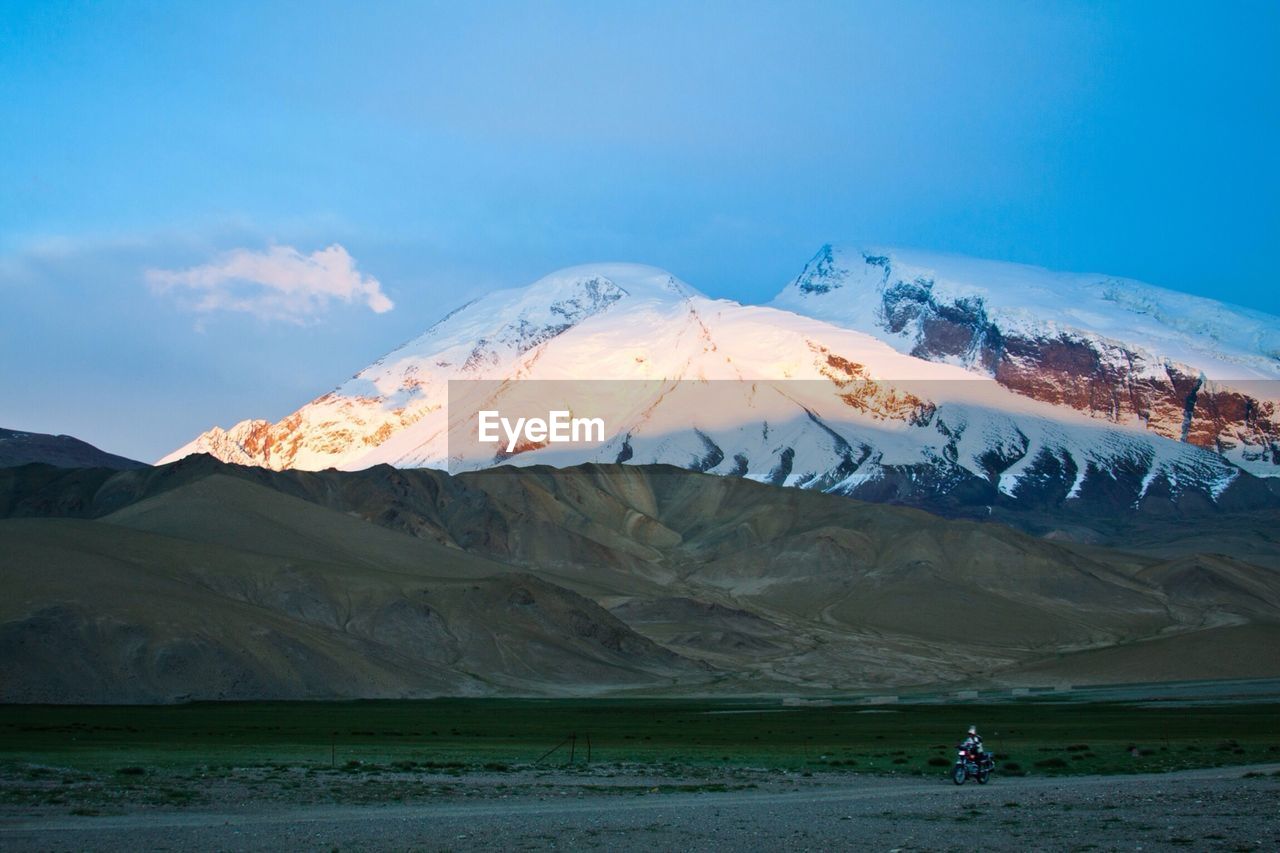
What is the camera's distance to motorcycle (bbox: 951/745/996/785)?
39.9 m

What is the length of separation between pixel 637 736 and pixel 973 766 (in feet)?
98.4

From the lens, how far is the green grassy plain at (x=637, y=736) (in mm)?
48250

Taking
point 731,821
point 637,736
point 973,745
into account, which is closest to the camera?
point 731,821

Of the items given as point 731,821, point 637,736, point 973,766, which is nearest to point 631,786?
point 731,821

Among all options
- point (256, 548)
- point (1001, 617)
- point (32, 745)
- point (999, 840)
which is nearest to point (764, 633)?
point (1001, 617)

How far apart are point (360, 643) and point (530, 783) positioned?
3324 inches

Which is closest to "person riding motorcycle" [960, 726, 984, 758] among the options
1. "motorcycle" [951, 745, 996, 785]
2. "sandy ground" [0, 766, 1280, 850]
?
"motorcycle" [951, 745, 996, 785]

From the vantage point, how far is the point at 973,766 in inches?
1575

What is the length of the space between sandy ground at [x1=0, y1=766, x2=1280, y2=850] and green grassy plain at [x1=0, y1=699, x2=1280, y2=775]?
841 centimetres

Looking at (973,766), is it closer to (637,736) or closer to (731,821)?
(731,821)

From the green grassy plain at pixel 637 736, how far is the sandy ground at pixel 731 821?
27.6 ft

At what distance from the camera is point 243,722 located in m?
78.8

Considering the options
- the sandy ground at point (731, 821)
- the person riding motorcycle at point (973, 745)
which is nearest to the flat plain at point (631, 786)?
the sandy ground at point (731, 821)

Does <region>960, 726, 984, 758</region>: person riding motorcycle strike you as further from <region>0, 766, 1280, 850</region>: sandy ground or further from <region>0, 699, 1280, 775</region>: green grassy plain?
<region>0, 699, 1280, 775</region>: green grassy plain
